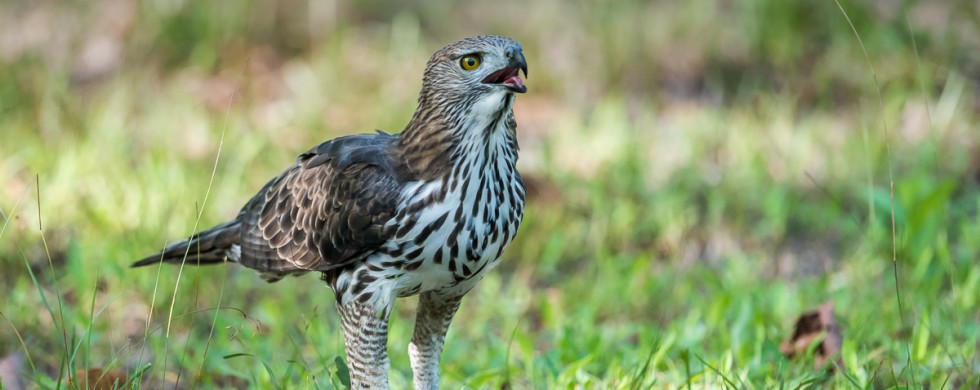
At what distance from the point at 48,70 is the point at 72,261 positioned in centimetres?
240

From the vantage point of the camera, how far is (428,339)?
3.71 meters

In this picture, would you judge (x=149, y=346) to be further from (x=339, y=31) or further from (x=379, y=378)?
(x=339, y=31)

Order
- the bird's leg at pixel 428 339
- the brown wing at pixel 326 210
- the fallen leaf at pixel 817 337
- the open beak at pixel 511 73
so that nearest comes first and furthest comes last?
the open beak at pixel 511 73 < the brown wing at pixel 326 210 < the bird's leg at pixel 428 339 < the fallen leaf at pixel 817 337

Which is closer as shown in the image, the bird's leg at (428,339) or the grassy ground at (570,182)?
the bird's leg at (428,339)

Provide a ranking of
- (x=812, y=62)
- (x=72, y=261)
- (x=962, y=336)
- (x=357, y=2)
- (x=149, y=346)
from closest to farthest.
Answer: (x=962, y=336), (x=149, y=346), (x=72, y=261), (x=812, y=62), (x=357, y=2)

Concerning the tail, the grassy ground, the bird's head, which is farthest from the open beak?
the tail

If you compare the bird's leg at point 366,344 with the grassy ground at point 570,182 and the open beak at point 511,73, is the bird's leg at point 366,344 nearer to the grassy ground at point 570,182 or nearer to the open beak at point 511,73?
the grassy ground at point 570,182

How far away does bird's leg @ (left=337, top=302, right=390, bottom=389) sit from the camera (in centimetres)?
341

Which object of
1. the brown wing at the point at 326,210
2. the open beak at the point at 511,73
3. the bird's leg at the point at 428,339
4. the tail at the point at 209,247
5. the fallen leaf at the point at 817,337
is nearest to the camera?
the open beak at the point at 511,73

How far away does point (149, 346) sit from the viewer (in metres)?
4.59

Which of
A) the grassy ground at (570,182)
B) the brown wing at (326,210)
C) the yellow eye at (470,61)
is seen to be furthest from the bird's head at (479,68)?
the grassy ground at (570,182)

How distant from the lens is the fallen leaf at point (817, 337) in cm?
408

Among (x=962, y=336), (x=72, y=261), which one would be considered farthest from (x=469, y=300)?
(x=962, y=336)

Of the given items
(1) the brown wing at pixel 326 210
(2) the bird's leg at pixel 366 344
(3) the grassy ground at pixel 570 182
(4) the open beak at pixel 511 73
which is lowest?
(3) the grassy ground at pixel 570 182
